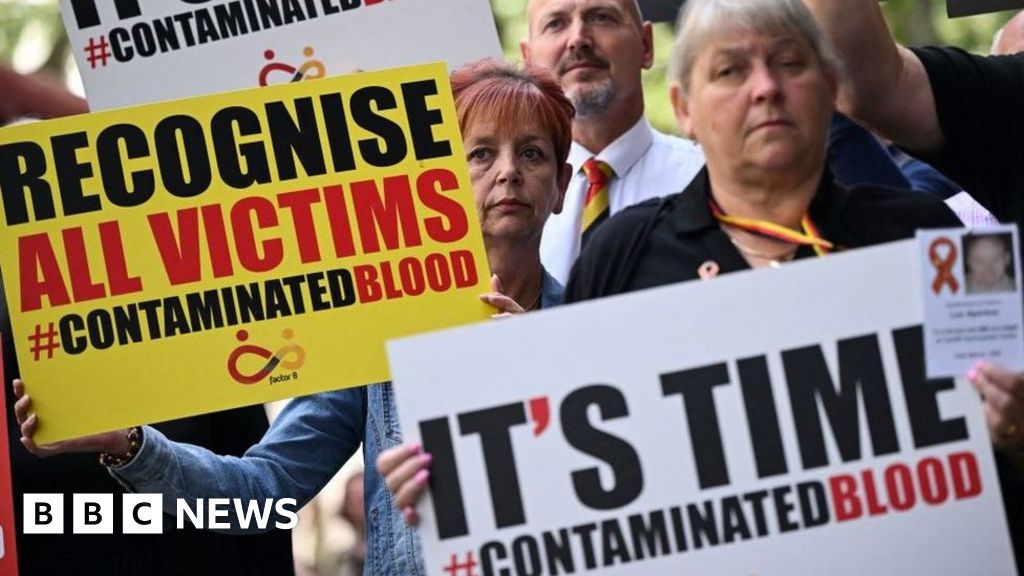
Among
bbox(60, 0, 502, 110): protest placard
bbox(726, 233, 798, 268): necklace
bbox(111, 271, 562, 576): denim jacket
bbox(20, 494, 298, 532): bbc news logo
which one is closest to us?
bbox(726, 233, 798, 268): necklace

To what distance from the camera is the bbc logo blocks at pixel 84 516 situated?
4867 mm

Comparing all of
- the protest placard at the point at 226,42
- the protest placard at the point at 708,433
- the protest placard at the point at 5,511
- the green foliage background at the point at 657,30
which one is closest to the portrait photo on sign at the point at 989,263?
the protest placard at the point at 708,433

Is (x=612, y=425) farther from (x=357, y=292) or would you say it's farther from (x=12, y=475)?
(x=12, y=475)

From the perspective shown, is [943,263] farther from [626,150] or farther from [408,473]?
[626,150]

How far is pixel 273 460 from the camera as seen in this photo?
4438 millimetres

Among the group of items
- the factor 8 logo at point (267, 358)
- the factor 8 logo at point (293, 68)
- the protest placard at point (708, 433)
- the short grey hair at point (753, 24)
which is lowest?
the protest placard at point (708, 433)

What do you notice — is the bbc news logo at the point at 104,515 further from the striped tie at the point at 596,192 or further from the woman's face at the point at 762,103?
the woman's face at the point at 762,103

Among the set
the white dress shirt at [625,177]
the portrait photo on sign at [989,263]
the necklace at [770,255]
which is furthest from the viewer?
the white dress shirt at [625,177]

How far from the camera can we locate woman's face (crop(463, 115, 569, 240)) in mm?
4328

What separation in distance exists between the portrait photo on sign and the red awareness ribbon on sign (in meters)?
0.02

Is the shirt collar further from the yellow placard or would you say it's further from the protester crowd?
the yellow placard

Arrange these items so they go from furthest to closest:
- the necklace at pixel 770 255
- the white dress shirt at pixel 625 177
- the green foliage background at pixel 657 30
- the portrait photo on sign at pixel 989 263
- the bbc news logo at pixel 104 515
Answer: the green foliage background at pixel 657 30 → the bbc news logo at pixel 104 515 → the white dress shirt at pixel 625 177 → the necklace at pixel 770 255 → the portrait photo on sign at pixel 989 263

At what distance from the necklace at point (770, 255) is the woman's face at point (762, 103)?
14 centimetres

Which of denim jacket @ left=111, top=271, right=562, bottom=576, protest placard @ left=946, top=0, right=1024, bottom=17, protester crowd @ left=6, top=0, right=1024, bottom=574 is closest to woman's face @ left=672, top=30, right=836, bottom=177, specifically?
protester crowd @ left=6, top=0, right=1024, bottom=574
